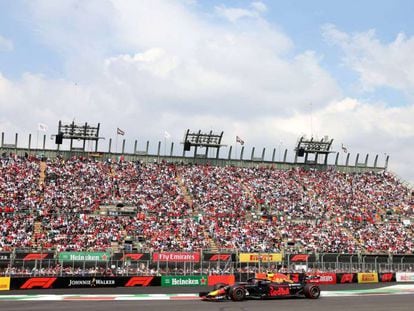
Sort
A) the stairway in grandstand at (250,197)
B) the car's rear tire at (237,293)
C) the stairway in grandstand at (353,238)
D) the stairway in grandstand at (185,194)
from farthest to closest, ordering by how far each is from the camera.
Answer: the stairway in grandstand at (250,197) → the stairway in grandstand at (185,194) → the stairway in grandstand at (353,238) → the car's rear tire at (237,293)

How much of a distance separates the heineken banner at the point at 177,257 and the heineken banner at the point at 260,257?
4291 mm

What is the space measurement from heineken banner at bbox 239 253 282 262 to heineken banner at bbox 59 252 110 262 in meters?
10.9

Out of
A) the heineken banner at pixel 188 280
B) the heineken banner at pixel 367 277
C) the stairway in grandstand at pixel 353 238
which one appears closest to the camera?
the heineken banner at pixel 188 280

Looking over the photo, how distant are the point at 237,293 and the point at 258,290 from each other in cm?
123

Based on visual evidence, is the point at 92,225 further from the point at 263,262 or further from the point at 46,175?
the point at 263,262

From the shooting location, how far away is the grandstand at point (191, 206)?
4631 cm

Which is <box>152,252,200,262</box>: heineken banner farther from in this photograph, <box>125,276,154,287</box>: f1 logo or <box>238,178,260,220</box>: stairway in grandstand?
<box>238,178,260,220</box>: stairway in grandstand

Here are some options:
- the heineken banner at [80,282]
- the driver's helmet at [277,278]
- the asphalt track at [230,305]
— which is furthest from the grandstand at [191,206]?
the asphalt track at [230,305]

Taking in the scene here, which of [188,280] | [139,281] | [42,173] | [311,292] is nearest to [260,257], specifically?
[188,280]

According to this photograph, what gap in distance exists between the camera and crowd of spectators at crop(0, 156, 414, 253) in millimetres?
46375

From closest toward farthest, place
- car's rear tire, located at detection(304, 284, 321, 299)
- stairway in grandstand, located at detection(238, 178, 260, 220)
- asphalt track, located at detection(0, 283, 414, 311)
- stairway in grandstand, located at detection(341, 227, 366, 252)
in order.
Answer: asphalt track, located at detection(0, 283, 414, 311), car's rear tire, located at detection(304, 284, 321, 299), stairway in grandstand, located at detection(341, 227, 366, 252), stairway in grandstand, located at detection(238, 178, 260, 220)

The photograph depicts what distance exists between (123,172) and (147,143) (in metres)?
7.39

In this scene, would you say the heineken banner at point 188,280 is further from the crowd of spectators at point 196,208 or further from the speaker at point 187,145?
the speaker at point 187,145

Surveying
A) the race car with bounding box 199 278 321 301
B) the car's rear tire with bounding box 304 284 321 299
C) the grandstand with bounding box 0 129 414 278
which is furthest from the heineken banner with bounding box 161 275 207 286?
the car's rear tire with bounding box 304 284 321 299
